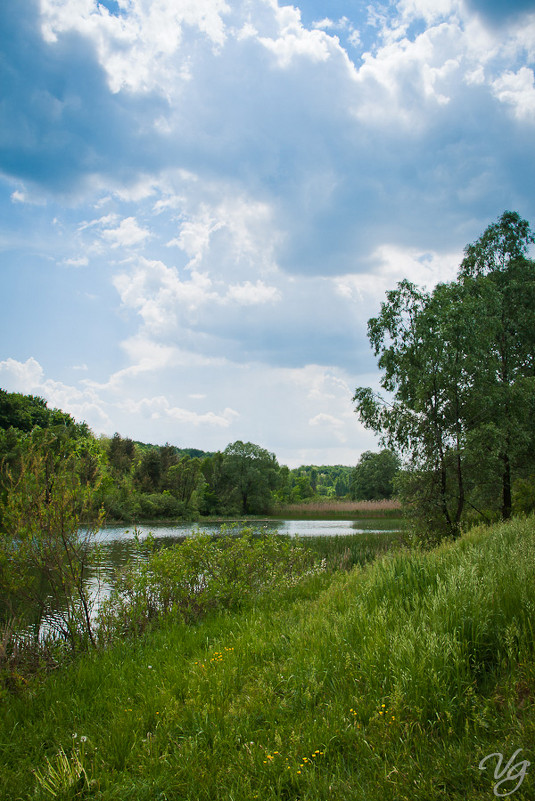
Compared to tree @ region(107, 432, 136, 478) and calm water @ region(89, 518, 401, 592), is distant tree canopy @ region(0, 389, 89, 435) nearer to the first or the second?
tree @ region(107, 432, 136, 478)

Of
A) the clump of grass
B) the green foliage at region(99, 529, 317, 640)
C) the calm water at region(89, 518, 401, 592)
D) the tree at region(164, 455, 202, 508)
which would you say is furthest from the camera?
the tree at region(164, 455, 202, 508)

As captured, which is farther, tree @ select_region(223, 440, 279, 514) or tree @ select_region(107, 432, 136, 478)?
tree @ select_region(223, 440, 279, 514)

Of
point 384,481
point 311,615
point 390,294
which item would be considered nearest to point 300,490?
point 384,481

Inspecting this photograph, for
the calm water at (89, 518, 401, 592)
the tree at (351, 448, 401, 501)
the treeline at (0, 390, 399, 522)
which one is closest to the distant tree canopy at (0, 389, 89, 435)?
the treeline at (0, 390, 399, 522)

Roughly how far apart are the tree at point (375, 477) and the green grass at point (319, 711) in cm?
7961

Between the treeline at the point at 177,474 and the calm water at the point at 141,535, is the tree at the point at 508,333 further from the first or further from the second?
the treeline at the point at 177,474

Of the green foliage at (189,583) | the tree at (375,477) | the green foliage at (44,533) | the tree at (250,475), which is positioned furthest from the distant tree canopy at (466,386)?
the tree at (375,477)

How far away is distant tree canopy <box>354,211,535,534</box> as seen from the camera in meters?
17.5

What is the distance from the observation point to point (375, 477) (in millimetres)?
83625

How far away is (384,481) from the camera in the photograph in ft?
274

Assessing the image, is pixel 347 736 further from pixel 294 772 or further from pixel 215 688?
pixel 215 688

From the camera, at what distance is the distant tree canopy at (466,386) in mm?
17484

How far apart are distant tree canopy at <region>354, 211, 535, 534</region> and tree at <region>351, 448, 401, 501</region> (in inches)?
2441

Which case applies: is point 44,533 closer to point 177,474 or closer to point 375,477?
point 177,474
